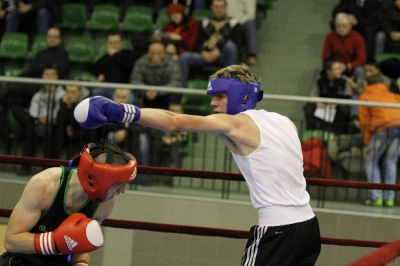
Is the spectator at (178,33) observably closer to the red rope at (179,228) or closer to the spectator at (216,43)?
the spectator at (216,43)

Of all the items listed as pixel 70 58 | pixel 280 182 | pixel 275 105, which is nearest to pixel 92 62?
pixel 70 58

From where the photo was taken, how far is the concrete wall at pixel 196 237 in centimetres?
565

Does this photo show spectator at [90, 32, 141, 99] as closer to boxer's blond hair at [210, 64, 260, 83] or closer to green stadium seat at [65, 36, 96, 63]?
green stadium seat at [65, 36, 96, 63]

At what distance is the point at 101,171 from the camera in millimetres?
2758

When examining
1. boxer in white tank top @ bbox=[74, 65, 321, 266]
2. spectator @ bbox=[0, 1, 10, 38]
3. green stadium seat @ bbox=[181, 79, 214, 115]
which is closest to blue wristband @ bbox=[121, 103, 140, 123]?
boxer in white tank top @ bbox=[74, 65, 321, 266]

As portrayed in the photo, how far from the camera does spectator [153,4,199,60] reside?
7342mm

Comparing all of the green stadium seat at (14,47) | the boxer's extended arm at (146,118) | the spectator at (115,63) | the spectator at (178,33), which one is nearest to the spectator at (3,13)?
the green stadium seat at (14,47)

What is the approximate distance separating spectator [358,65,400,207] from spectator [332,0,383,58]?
1.77 m

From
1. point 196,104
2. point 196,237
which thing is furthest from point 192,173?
point 196,104

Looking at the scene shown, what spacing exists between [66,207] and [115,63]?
4337mm

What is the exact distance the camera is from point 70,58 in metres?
8.07

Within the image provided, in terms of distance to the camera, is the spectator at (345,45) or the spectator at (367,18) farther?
the spectator at (367,18)

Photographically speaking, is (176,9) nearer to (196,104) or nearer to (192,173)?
(196,104)

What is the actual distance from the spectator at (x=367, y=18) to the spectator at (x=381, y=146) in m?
1.77
